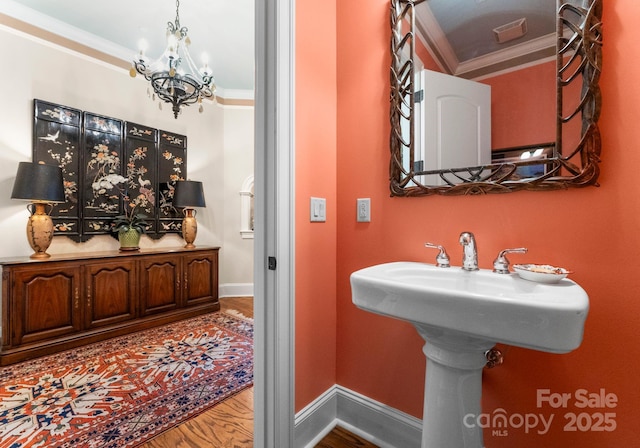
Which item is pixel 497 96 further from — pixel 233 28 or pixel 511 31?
pixel 233 28

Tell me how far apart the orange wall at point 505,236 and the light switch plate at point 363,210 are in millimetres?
27

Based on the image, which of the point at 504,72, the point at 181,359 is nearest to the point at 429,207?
the point at 504,72

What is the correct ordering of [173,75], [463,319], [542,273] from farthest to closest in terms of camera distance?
[173,75] → [542,273] → [463,319]

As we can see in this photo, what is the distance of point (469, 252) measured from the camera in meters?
1.02

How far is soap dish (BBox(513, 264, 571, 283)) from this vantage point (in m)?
0.82

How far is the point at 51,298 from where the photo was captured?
85.5 inches

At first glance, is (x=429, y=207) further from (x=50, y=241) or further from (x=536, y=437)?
(x=50, y=241)

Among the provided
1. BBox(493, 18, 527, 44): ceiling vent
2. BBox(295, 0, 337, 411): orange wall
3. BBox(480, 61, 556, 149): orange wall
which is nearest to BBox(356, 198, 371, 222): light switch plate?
BBox(295, 0, 337, 411): orange wall

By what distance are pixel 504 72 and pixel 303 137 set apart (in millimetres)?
826

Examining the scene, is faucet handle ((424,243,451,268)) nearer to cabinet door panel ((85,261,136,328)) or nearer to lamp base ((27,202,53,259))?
cabinet door panel ((85,261,136,328))

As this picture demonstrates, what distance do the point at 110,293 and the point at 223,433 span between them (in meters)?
1.81

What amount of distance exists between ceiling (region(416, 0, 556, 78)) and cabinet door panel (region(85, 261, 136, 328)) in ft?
9.52

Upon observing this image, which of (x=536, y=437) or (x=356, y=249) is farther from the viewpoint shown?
(x=356, y=249)

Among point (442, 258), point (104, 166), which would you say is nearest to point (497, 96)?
point (442, 258)
